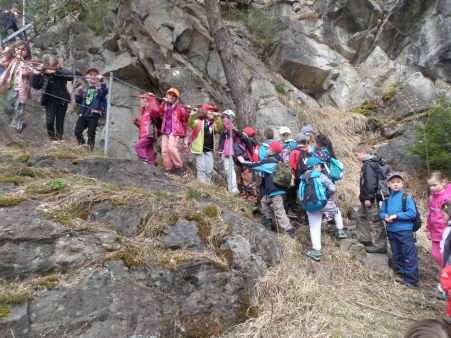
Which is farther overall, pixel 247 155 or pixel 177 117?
pixel 247 155

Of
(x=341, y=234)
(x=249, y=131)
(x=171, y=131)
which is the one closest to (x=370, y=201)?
(x=341, y=234)

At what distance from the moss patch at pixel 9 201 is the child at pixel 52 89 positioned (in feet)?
9.37

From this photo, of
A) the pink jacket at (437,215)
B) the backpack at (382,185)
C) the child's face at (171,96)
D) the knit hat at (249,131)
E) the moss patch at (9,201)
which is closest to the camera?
the moss patch at (9,201)

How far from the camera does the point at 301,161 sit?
Answer: 6102 mm

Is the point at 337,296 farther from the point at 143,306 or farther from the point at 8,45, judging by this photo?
the point at 8,45

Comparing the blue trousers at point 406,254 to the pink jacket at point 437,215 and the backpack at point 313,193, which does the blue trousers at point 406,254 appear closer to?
the pink jacket at point 437,215

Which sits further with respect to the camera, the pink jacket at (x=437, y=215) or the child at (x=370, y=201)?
the child at (x=370, y=201)

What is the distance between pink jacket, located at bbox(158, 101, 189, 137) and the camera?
269 inches

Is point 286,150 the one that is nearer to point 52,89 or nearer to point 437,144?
point 437,144

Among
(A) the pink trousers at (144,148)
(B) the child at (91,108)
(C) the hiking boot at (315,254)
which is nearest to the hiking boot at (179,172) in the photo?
(A) the pink trousers at (144,148)

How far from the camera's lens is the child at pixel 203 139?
6.86 meters

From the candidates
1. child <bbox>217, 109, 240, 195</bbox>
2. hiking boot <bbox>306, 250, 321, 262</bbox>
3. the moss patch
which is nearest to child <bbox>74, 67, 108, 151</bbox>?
child <bbox>217, 109, 240, 195</bbox>

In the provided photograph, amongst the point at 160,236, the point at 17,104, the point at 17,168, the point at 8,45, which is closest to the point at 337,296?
the point at 160,236

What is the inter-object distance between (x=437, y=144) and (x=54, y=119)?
8558 mm
